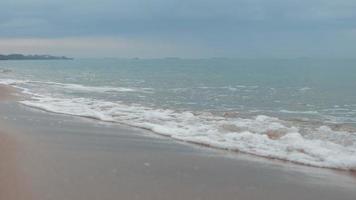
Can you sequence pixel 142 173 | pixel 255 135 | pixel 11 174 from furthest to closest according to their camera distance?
1. pixel 255 135
2. pixel 142 173
3. pixel 11 174

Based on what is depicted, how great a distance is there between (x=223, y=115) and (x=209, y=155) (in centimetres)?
882

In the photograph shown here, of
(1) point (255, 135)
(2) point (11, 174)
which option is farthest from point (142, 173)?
(1) point (255, 135)

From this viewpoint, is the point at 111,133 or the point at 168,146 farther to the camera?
the point at 111,133

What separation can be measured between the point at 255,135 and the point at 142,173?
15.9ft

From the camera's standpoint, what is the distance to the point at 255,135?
499 inches

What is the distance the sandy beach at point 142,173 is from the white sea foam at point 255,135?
59 centimetres

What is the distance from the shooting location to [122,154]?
402 inches

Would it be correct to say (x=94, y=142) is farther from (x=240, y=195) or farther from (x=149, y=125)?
(x=240, y=195)

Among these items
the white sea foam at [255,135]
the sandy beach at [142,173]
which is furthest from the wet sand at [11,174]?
the white sea foam at [255,135]

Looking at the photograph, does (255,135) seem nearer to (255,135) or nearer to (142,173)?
(255,135)

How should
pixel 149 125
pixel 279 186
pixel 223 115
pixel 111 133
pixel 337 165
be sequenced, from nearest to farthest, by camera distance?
1. pixel 279 186
2. pixel 337 165
3. pixel 111 133
4. pixel 149 125
5. pixel 223 115

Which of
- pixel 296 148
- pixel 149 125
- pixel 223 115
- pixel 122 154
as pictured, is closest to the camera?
pixel 122 154

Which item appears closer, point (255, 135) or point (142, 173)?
point (142, 173)

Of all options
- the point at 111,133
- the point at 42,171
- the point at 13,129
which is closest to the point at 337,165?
the point at 42,171
